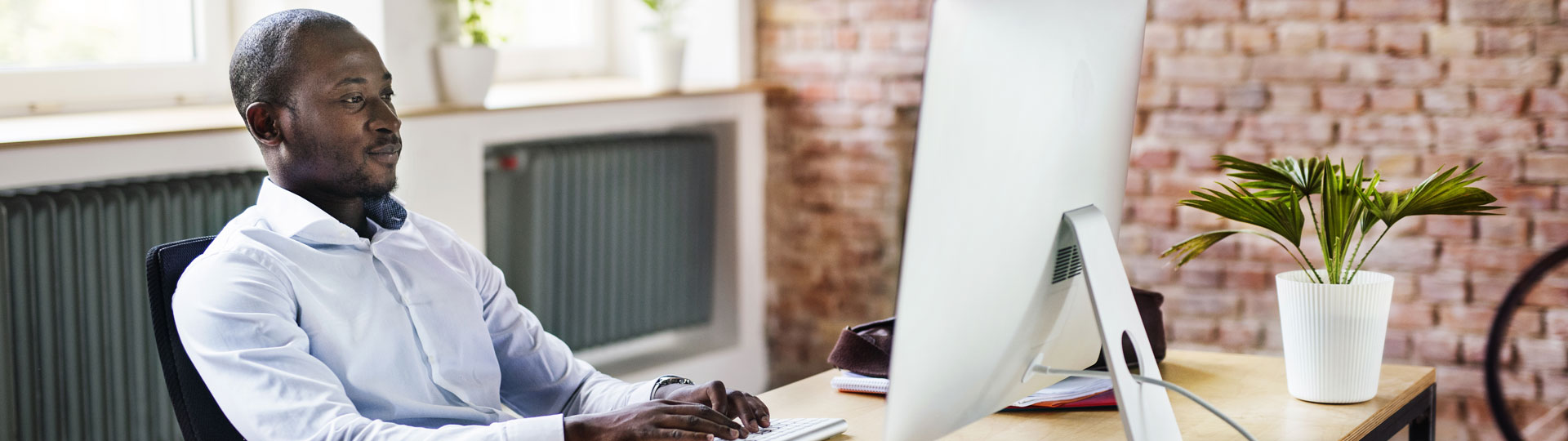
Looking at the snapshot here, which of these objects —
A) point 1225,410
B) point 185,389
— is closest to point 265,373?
point 185,389

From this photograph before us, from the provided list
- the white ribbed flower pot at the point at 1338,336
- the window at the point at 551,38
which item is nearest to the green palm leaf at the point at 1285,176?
the white ribbed flower pot at the point at 1338,336

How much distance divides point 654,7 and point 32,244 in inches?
64.6

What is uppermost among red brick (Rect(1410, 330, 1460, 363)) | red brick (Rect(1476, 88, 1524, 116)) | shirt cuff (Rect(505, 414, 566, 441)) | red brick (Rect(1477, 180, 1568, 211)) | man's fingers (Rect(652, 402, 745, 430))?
red brick (Rect(1476, 88, 1524, 116))

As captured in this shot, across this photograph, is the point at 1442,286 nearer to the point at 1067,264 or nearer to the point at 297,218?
the point at 1067,264

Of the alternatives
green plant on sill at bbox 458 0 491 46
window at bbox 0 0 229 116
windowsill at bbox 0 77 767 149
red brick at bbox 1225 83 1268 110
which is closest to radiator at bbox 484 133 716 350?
windowsill at bbox 0 77 767 149

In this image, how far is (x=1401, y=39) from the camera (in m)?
2.87

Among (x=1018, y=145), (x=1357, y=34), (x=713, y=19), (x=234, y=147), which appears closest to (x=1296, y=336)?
(x=1018, y=145)

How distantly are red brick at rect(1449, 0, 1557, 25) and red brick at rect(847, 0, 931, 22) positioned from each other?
1193 millimetres

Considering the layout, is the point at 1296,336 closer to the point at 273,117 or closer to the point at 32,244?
the point at 273,117

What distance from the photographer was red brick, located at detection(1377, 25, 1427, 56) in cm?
285

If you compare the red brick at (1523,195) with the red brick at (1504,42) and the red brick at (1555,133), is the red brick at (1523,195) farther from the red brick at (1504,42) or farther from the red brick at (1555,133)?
the red brick at (1504,42)

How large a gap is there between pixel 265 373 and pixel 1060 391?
88 cm

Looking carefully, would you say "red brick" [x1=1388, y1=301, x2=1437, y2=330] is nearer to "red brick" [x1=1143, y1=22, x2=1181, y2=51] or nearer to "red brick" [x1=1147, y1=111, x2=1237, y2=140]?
"red brick" [x1=1147, y1=111, x2=1237, y2=140]

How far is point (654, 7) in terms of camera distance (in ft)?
11.4
